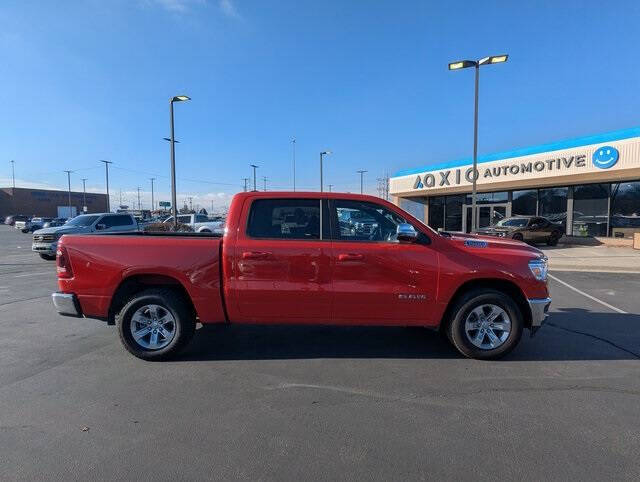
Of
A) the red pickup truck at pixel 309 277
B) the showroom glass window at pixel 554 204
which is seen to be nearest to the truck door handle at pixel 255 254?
the red pickup truck at pixel 309 277

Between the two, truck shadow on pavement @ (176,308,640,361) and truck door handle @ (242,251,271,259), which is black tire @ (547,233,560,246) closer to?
truck shadow on pavement @ (176,308,640,361)

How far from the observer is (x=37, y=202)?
90.7 m

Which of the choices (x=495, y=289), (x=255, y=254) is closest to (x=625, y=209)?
(x=495, y=289)

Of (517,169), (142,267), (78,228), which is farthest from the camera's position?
(517,169)

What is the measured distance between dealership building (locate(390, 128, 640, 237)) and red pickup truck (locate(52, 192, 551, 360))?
49.1ft

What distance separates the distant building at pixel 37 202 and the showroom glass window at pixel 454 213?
76.9 meters

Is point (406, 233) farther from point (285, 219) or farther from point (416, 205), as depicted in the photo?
point (416, 205)

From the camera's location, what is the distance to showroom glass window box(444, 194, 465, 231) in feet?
99.3

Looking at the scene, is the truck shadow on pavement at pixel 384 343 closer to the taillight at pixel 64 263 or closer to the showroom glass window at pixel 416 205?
the taillight at pixel 64 263

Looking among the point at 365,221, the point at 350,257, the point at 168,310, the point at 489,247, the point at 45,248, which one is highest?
the point at 365,221

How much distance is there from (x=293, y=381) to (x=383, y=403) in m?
0.98

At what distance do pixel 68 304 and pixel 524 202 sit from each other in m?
25.1

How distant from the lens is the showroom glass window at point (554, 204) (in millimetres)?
22391

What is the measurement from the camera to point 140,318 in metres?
4.84
